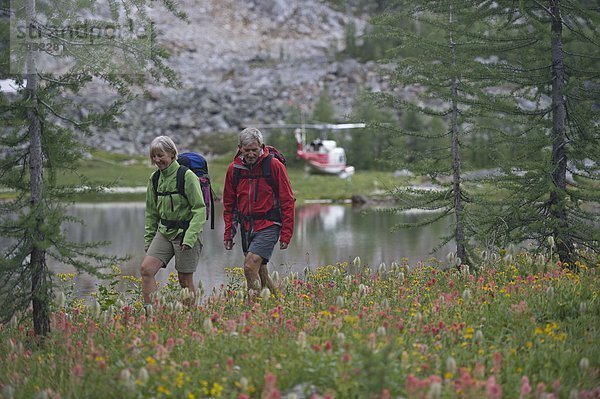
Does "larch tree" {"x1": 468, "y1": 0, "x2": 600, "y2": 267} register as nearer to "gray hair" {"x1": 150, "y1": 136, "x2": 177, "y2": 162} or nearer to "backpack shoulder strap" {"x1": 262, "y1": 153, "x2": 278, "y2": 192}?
"backpack shoulder strap" {"x1": 262, "y1": 153, "x2": 278, "y2": 192}

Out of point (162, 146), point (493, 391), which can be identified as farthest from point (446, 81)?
point (493, 391)

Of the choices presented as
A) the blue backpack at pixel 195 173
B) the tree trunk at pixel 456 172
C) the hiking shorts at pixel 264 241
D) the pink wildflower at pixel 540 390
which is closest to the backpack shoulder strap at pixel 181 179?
the blue backpack at pixel 195 173

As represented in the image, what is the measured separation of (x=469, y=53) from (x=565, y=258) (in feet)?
12.4

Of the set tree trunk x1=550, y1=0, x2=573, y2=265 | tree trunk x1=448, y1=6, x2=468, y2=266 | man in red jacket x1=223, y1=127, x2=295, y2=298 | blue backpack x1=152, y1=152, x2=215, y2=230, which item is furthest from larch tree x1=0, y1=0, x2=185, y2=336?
tree trunk x1=550, y1=0, x2=573, y2=265

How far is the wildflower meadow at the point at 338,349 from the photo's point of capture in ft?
17.1

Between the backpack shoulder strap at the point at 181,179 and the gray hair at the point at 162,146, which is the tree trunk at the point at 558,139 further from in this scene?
the gray hair at the point at 162,146

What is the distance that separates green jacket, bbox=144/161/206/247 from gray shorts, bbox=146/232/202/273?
8 cm

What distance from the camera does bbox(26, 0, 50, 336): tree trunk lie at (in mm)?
8070

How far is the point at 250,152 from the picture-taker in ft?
28.8

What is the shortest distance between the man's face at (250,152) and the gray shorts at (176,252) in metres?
1.22

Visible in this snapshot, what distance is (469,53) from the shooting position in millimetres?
12297

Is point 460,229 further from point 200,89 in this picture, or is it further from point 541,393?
point 200,89

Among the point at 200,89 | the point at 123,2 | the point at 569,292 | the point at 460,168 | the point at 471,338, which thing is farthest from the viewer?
the point at 200,89

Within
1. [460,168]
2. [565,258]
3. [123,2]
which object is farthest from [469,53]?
[123,2]
